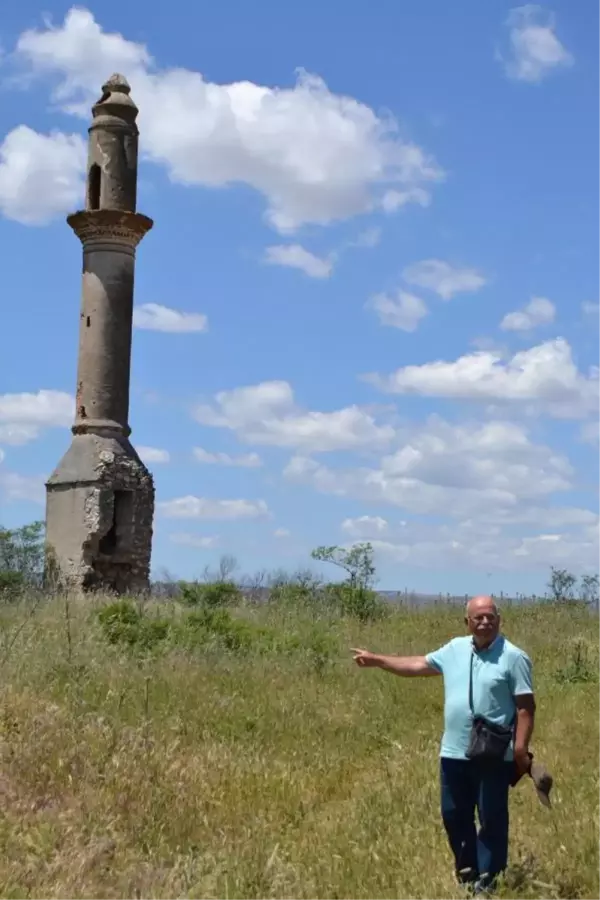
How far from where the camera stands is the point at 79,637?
42.6ft

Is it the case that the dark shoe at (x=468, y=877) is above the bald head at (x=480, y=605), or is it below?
below

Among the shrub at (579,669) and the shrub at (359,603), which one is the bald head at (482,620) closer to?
the shrub at (579,669)

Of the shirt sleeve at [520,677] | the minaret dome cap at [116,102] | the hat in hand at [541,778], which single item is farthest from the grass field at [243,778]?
the minaret dome cap at [116,102]

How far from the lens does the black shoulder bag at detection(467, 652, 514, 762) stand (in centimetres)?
579

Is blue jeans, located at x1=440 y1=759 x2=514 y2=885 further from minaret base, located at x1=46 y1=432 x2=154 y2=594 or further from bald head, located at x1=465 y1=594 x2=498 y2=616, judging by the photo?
minaret base, located at x1=46 y1=432 x2=154 y2=594

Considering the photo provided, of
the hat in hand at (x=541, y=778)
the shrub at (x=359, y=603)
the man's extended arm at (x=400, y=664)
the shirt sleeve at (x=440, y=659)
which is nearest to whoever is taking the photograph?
the hat in hand at (x=541, y=778)

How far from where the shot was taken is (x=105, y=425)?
25062mm

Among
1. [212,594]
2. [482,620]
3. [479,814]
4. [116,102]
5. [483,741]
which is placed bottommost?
[479,814]

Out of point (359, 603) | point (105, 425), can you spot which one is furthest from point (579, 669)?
point (105, 425)

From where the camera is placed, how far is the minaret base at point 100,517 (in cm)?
2453

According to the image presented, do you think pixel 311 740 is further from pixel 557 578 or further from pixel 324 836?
pixel 557 578

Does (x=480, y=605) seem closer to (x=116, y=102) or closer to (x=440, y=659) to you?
(x=440, y=659)

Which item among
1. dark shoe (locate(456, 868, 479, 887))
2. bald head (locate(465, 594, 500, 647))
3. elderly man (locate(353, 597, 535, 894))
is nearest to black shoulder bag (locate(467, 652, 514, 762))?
elderly man (locate(353, 597, 535, 894))

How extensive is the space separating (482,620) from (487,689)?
0.36 m
